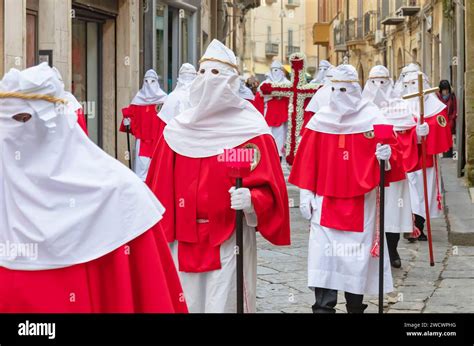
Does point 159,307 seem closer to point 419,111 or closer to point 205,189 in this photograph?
point 205,189

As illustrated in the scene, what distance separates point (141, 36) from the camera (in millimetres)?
20109

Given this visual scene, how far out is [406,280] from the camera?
32.8 feet

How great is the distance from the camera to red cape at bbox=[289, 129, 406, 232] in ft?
25.3

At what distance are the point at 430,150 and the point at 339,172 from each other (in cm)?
506

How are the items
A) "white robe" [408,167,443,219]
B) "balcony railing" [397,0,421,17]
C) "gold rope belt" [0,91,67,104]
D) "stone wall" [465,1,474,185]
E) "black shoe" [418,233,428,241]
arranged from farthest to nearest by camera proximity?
"balcony railing" [397,0,421,17], "stone wall" [465,1,474,185], "black shoe" [418,233,428,241], "white robe" [408,167,443,219], "gold rope belt" [0,91,67,104]

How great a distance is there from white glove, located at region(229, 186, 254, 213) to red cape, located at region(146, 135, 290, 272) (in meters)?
0.24

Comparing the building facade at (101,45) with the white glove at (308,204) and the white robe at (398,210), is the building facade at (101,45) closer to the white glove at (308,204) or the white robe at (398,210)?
the white robe at (398,210)

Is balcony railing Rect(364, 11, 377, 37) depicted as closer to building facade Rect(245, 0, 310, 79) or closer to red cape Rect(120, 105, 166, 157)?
building facade Rect(245, 0, 310, 79)

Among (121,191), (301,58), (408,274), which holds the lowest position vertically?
(408,274)

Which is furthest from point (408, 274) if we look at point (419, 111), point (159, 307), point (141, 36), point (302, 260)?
point (141, 36)

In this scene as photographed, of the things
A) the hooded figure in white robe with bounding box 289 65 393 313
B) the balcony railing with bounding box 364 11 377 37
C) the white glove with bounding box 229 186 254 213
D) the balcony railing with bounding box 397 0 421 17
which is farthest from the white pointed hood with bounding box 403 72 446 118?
the balcony railing with bounding box 364 11 377 37

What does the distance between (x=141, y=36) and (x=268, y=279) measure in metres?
10.9
